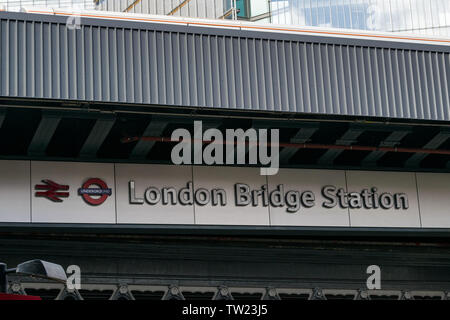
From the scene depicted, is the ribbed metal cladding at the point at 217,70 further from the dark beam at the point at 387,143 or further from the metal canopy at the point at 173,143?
the dark beam at the point at 387,143

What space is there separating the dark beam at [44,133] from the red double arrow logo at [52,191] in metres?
0.50

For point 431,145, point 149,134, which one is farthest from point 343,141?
point 149,134

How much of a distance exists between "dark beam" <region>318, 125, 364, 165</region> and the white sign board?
0.23 metres

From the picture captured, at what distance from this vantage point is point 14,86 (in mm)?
11117

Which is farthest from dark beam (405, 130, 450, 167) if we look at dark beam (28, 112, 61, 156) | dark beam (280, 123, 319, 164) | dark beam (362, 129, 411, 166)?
dark beam (28, 112, 61, 156)

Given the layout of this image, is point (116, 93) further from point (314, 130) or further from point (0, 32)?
point (314, 130)

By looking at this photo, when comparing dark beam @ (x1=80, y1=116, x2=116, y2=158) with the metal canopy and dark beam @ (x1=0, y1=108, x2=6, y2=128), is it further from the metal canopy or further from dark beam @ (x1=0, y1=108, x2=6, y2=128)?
dark beam @ (x1=0, y1=108, x2=6, y2=128)

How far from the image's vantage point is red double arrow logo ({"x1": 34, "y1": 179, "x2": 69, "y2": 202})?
12859 mm

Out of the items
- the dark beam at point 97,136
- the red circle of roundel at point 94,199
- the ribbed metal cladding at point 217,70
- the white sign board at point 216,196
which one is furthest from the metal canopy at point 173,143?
the ribbed metal cladding at point 217,70

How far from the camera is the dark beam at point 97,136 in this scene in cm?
1242

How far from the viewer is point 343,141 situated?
46.1 ft
